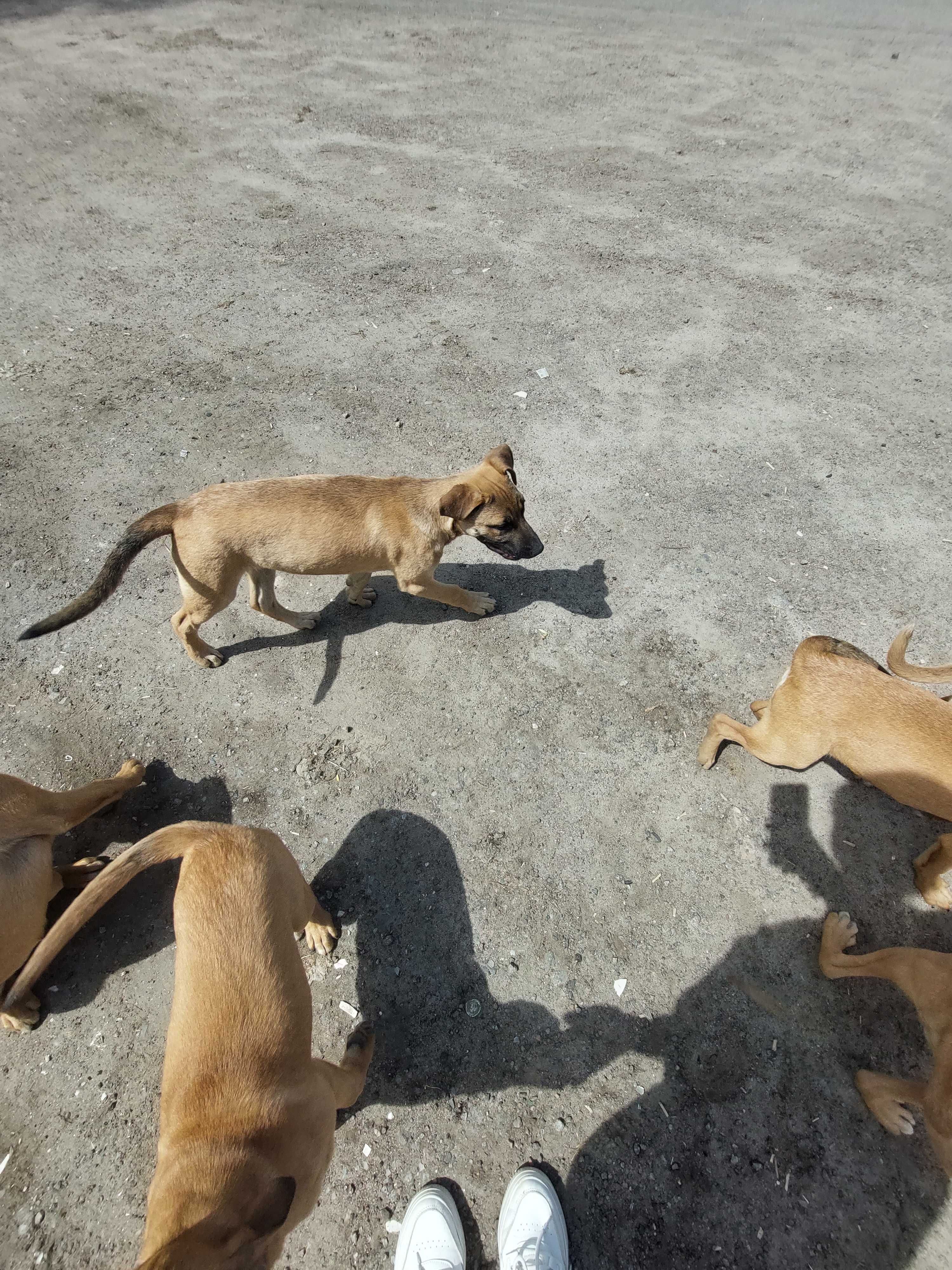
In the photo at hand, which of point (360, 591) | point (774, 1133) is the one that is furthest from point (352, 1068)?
point (360, 591)

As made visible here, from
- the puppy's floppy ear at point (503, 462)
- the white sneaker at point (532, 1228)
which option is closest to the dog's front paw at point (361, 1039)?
the white sneaker at point (532, 1228)

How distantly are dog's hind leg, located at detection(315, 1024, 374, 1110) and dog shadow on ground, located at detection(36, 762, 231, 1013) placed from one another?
53.5 inches

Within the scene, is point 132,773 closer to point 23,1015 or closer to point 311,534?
point 23,1015

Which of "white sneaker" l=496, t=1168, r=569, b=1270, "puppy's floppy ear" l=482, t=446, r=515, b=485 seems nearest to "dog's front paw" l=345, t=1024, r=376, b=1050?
"white sneaker" l=496, t=1168, r=569, b=1270

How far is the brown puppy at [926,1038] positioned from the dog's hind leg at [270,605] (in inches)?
169

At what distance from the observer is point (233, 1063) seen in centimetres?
267

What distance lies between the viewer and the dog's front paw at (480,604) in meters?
5.14

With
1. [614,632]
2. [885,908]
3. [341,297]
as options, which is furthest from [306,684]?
[341,297]

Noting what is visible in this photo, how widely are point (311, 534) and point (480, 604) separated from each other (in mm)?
1557

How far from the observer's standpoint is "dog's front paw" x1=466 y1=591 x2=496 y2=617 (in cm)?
514

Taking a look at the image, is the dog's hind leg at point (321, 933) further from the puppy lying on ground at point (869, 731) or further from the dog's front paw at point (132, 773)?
the puppy lying on ground at point (869, 731)

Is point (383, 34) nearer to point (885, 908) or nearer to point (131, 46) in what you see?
point (131, 46)

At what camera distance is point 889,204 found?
8812mm

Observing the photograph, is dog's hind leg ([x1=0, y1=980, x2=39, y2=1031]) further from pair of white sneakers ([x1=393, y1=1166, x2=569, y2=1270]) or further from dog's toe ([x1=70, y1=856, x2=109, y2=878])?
pair of white sneakers ([x1=393, y1=1166, x2=569, y2=1270])
